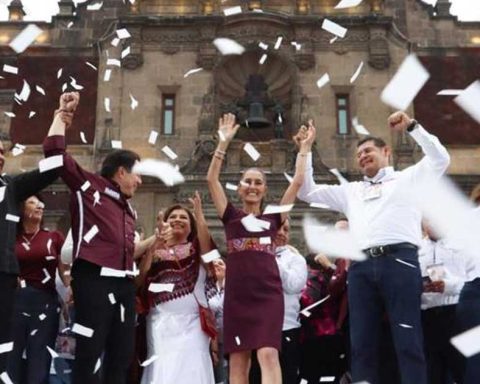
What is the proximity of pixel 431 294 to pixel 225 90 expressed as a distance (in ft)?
33.9

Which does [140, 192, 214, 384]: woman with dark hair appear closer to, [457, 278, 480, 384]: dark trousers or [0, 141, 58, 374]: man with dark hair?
[0, 141, 58, 374]: man with dark hair

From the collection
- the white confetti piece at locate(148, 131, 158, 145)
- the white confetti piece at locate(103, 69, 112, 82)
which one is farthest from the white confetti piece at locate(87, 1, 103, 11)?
the white confetti piece at locate(148, 131, 158, 145)

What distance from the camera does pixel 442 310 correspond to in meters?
4.97

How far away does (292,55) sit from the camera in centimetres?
1470

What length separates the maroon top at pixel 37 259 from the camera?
5195 millimetres

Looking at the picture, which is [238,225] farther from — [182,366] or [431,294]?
[431,294]

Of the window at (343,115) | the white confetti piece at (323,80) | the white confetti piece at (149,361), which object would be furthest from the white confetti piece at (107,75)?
the white confetti piece at (149,361)

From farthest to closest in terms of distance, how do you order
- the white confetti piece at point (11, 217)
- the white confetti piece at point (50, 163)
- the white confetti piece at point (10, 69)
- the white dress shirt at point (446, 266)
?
1. the white confetti piece at point (10, 69)
2. the white dress shirt at point (446, 266)
3. the white confetti piece at point (50, 163)
4. the white confetti piece at point (11, 217)

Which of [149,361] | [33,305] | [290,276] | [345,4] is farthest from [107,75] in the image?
[149,361]

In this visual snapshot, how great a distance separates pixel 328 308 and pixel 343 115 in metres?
9.36

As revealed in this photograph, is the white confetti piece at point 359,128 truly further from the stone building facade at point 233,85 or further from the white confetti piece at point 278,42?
the white confetti piece at point 278,42

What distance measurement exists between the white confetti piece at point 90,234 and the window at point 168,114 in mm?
10225

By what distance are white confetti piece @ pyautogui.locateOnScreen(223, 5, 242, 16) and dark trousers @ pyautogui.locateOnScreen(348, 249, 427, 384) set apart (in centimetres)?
1123

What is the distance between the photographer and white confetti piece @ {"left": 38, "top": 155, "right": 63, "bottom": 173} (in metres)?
4.15
